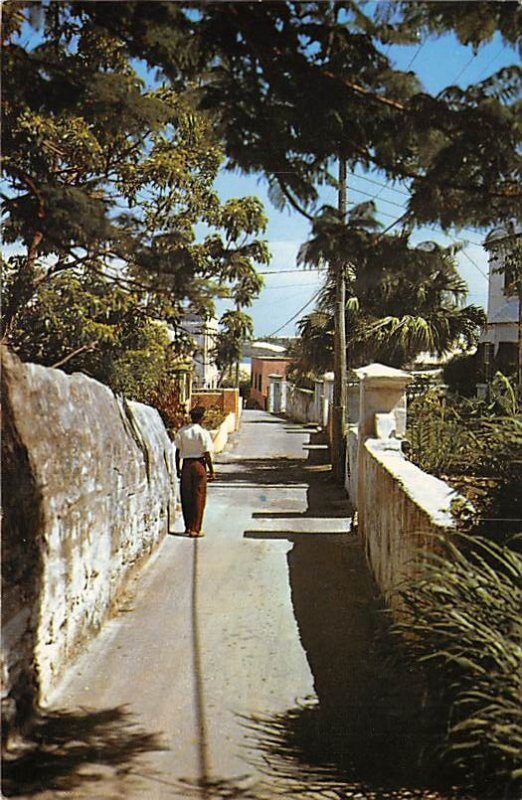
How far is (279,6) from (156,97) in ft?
1.93

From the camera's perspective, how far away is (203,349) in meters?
3.97

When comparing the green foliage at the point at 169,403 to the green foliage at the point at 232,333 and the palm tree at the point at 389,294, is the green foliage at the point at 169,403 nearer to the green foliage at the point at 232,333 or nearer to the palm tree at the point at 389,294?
the green foliage at the point at 232,333

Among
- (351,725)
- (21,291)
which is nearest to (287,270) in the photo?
(21,291)

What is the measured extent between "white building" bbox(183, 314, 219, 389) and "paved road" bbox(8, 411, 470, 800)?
73 cm

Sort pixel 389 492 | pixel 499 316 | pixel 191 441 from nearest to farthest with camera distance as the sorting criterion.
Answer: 1. pixel 499 316
2. pixel 191 441
3. pixel 389 492

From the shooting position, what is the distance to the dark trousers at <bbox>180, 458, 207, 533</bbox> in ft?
15.5

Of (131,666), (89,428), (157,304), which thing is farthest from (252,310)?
(131,666)

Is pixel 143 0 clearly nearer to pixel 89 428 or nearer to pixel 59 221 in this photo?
pixel 59 221

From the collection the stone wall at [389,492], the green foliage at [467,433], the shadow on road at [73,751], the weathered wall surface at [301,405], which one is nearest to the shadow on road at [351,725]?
the stone wall at [389,492]

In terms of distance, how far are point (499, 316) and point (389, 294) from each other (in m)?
1.01

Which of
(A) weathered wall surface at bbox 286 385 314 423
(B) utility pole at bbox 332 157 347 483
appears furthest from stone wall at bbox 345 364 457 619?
(A) weathered wall surface at bbox 286 385 314 423

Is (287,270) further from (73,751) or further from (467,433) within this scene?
(467,433)

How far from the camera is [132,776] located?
310cm

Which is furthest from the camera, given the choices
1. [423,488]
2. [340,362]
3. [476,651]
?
[340,362]
